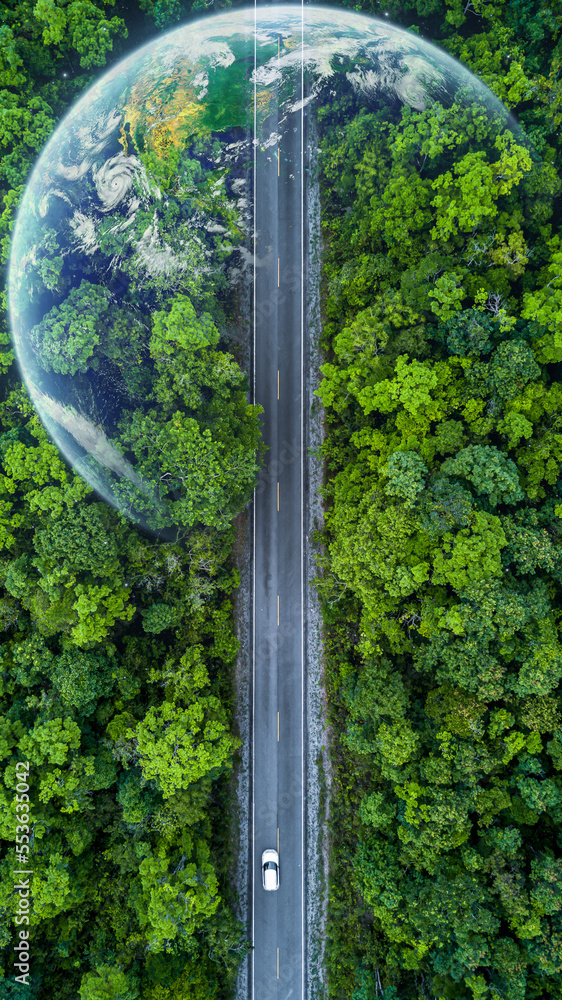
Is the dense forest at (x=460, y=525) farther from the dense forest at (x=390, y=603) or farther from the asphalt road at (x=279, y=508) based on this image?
the asphalt road at (x=279, y=508)

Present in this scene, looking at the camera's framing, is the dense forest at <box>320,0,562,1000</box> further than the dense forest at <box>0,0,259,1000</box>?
No

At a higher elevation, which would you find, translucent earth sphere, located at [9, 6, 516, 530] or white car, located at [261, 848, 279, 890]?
translucent earth sphere, located at [9, 6, 516, 530]

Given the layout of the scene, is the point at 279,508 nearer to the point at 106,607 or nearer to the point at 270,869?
the point at 106,607

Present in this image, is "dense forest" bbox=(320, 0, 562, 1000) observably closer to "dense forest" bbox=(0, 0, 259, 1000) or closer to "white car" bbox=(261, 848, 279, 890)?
"white car" bbox=(261, 848, 279, 890)

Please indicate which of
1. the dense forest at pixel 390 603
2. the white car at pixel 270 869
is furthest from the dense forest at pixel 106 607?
the white car at pixel 270 869

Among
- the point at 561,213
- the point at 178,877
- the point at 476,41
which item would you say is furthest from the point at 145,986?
the point at 476,41

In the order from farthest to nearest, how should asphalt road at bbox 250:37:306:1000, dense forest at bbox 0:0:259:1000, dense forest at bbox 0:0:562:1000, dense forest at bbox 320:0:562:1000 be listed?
asphalt road at bbox 250:37:306:1000 < dense forest at bbox 0:0:259:1000 < dense forest at bbox 0:0:562:1000 < dense forest at bbox 320:0:562:1000

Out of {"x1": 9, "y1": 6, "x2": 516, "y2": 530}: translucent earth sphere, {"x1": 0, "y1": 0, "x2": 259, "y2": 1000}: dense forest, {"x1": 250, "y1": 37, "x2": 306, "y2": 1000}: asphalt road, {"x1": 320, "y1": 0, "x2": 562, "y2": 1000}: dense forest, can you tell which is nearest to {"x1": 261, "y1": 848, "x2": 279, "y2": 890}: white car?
{"x1": 250, "y1": 37, "x2": 306, "y2": 1000}: asphalt road

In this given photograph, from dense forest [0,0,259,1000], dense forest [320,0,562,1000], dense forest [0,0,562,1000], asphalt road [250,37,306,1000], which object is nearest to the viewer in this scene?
dense forest [320,0,562,1000]
